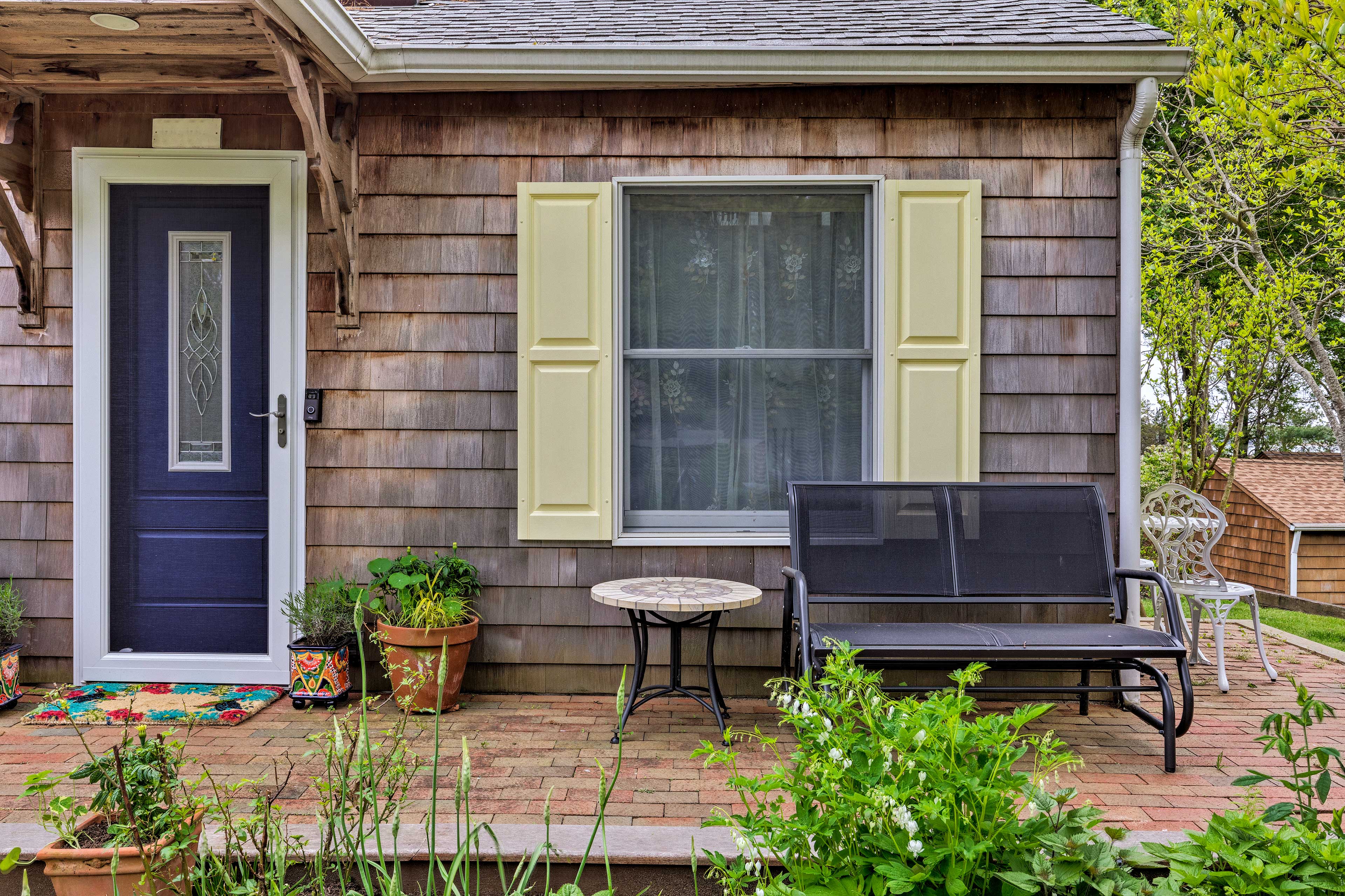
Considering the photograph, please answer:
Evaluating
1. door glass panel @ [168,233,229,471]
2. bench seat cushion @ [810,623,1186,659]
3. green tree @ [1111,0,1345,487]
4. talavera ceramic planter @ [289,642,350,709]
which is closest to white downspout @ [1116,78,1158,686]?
bench seat cushion @ [810,623,1186,659]

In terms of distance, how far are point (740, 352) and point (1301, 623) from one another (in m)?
5.31

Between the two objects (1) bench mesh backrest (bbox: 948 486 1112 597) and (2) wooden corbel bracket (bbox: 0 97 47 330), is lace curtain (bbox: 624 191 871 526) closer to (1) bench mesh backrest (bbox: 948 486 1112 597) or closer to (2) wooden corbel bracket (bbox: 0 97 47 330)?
(1) bench mesh backrest (bbox: 948 486 1112 597)

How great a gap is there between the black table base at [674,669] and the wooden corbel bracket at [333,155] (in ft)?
5.27

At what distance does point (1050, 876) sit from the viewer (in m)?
1.26

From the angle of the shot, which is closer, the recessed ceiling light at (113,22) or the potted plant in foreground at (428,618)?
the recessed ceiling light at (113,22)

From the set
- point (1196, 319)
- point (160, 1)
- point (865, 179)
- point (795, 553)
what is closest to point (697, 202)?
point (865, 179)

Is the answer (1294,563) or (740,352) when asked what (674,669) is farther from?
(1294,563)

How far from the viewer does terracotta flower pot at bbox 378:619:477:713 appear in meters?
3.02

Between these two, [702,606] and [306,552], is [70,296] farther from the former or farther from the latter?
[702,606]

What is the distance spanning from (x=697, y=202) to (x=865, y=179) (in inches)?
25.3

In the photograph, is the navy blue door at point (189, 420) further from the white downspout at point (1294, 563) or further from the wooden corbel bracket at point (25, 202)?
the white downspout at point (1294, 563)

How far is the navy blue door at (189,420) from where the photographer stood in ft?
11.1

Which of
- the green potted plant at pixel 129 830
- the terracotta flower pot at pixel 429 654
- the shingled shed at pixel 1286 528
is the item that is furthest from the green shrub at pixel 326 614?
the shingled shed at pixel 1286 528

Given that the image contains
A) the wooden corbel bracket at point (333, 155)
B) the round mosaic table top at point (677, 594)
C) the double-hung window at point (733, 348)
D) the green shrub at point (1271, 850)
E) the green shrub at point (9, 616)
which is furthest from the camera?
the double-hung window at point (733, 348)
